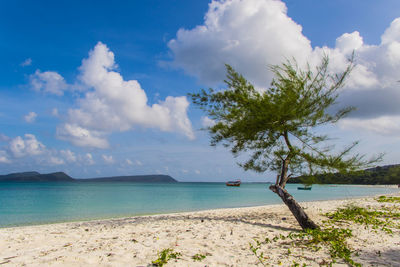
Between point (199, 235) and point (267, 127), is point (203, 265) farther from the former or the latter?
point (267, 127)

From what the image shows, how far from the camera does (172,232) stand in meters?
8.05

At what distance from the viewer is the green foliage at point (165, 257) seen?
16.7ft

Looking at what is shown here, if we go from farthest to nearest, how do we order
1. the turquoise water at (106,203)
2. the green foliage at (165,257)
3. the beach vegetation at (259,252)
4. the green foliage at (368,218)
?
the turquoise water at (106,203) < the green foliage at (368,218) < the beach vegetation at (259,252) < the green foliage at (165,257)

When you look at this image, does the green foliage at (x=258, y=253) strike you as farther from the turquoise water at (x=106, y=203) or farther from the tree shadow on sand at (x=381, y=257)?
the turquoise water at (x=106, y=203)

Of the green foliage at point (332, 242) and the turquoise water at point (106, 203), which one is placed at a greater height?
the green foliage at point (332, 242)

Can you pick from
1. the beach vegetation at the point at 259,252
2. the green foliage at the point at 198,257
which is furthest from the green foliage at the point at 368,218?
the green foliage at the point at 198,257

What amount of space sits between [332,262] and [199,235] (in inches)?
142

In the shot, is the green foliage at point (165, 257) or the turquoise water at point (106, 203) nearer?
the green foliage at point (165, 257)

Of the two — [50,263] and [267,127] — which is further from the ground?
[267,127]

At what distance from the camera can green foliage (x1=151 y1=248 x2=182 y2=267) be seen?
510 centimetres

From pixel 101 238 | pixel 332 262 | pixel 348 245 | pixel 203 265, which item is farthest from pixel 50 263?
pixel 348 245

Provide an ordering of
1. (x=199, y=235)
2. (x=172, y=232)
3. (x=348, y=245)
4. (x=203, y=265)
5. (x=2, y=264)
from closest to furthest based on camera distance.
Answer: (x=203, y=265) < (x=2, y=264) < (x=348, y=245) < (x=199, y=235) < (x=172, y=232)

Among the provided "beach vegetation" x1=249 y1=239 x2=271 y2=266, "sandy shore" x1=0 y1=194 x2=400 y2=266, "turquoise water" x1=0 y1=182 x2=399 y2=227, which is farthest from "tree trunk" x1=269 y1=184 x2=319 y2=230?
"turquoise water" x1=0 y1=182 x2=399 y2=227

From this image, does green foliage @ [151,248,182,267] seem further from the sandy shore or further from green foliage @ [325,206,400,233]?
green foliage @ [325,206,400,233]
